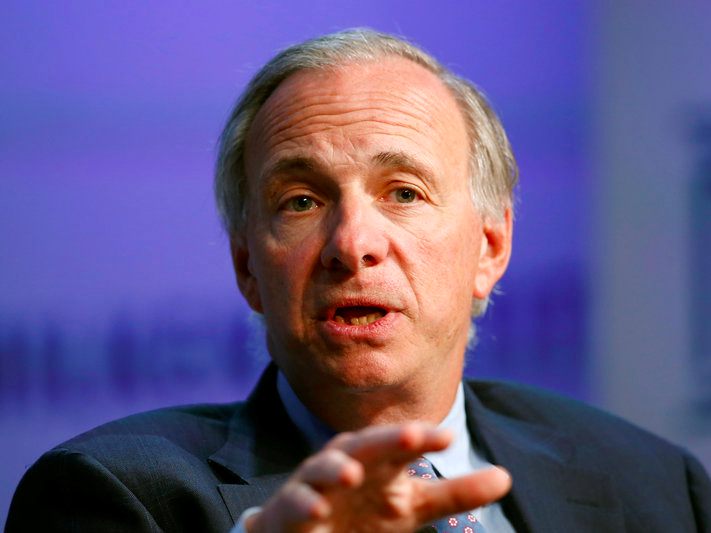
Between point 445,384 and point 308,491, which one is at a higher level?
point 308,491

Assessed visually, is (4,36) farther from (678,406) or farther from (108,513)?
(678,406)

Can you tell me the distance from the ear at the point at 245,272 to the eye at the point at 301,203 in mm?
248

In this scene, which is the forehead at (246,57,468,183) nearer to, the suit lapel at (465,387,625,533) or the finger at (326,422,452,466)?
the suit lapel at (465,387,625,533)

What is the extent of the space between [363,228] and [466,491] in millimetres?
727

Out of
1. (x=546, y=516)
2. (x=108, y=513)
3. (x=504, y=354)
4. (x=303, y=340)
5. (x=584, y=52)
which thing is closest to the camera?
(x=108, y=513)

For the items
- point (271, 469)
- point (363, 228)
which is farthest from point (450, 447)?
point (363, 228)

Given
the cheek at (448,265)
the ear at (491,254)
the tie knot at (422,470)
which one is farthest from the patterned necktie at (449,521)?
the ear at (491,254)

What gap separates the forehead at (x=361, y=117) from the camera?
175 centimetres

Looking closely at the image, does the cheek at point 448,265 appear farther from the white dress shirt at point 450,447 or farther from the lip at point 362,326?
the white dress shirt at point 450,447

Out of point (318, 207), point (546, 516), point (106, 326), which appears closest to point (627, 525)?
point (546, 516)

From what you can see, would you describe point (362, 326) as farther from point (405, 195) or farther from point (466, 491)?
point (466, 491)

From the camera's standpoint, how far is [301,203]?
1775 millimetres

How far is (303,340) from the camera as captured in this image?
5.56ft

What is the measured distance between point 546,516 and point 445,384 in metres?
0.36
